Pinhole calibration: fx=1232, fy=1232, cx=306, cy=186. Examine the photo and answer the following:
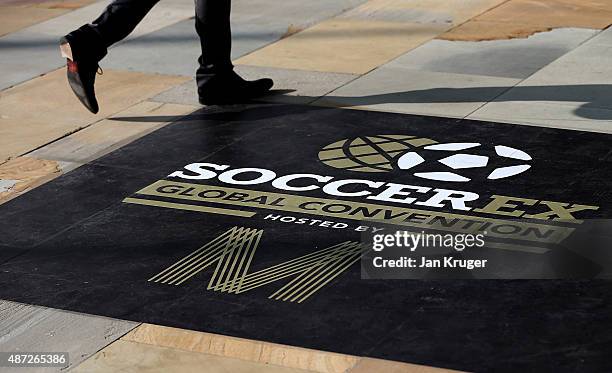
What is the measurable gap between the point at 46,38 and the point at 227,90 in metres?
2.19

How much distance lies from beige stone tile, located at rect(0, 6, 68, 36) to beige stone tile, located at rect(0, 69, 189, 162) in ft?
4.33

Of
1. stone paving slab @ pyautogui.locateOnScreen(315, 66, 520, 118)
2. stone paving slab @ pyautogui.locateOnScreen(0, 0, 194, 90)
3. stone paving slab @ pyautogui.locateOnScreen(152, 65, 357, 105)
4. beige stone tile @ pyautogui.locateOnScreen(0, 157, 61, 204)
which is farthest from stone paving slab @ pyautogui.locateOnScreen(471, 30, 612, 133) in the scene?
stone paving slab @ pyautogui.locateOnScreen(0, 0, 194, 90)

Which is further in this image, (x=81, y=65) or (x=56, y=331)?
(x=81, y=65)

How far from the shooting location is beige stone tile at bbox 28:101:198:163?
6234 mm

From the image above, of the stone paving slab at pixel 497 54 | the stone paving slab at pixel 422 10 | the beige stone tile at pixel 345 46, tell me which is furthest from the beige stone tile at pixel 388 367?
the stone paving slab at pixel 422 10

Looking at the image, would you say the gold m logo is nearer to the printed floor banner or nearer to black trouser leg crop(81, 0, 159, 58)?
the printed floor banner

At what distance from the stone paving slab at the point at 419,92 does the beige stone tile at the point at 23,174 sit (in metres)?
1.61

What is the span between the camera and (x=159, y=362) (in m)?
4.12

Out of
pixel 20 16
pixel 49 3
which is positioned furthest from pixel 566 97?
pixel 49 3

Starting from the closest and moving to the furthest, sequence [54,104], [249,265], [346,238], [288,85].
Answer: [249,265] < [346,238] < [54,104] < [288,85]

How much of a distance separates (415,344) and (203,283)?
93 cm

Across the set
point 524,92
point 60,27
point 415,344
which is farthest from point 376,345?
point 60,27

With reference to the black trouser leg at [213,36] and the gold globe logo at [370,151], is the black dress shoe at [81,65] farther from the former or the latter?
the gold globe logo at [370,151]

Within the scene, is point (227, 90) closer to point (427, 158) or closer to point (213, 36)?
point (213, 36)
